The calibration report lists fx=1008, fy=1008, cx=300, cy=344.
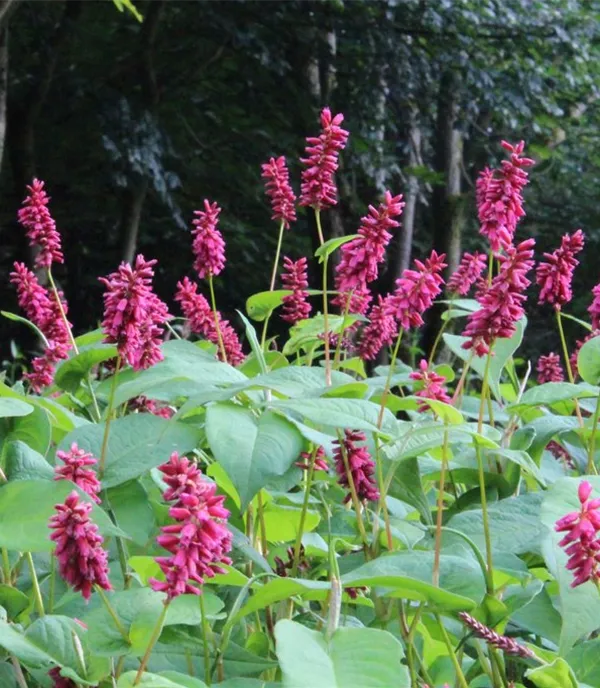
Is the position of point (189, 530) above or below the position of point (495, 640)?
above

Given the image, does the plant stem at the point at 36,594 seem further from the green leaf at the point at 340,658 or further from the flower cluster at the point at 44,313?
the flower cluster at the point at 44,313

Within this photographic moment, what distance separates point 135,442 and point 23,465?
4.8 inches

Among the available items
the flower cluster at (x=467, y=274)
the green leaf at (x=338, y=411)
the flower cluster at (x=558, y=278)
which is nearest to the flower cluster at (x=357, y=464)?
the green leaf at (x=338, y=411)

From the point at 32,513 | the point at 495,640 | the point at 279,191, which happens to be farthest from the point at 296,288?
the point at 495,640

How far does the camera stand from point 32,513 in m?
0.88

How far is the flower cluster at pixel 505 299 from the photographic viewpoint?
3.31 feet

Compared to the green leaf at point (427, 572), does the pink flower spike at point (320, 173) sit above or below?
above

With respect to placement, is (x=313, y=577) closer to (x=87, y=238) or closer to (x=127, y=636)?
(x=127, y=636)

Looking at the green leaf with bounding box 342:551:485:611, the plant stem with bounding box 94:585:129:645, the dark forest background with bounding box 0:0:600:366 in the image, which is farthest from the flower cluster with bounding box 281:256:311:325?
the dark forest background with bounding box 0:0:600:366

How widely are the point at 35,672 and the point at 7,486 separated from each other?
0.54 ft

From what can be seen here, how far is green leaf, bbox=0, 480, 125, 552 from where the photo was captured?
0.86 metres

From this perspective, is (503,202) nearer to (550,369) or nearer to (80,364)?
(80,364)

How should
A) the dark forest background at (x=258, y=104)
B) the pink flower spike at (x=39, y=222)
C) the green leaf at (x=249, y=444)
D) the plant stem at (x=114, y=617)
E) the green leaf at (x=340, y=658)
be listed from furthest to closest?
the dark forest background at (x=258, y=104)
the pink flower spike at (x=39, y=222)
the green leaf at (x=249, y=444)
the plant stem at (x=114, y=617)
the green leaf at (x=340, y=658)

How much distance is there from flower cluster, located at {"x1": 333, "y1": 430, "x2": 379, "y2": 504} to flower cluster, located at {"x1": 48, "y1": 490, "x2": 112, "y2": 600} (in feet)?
1.17
